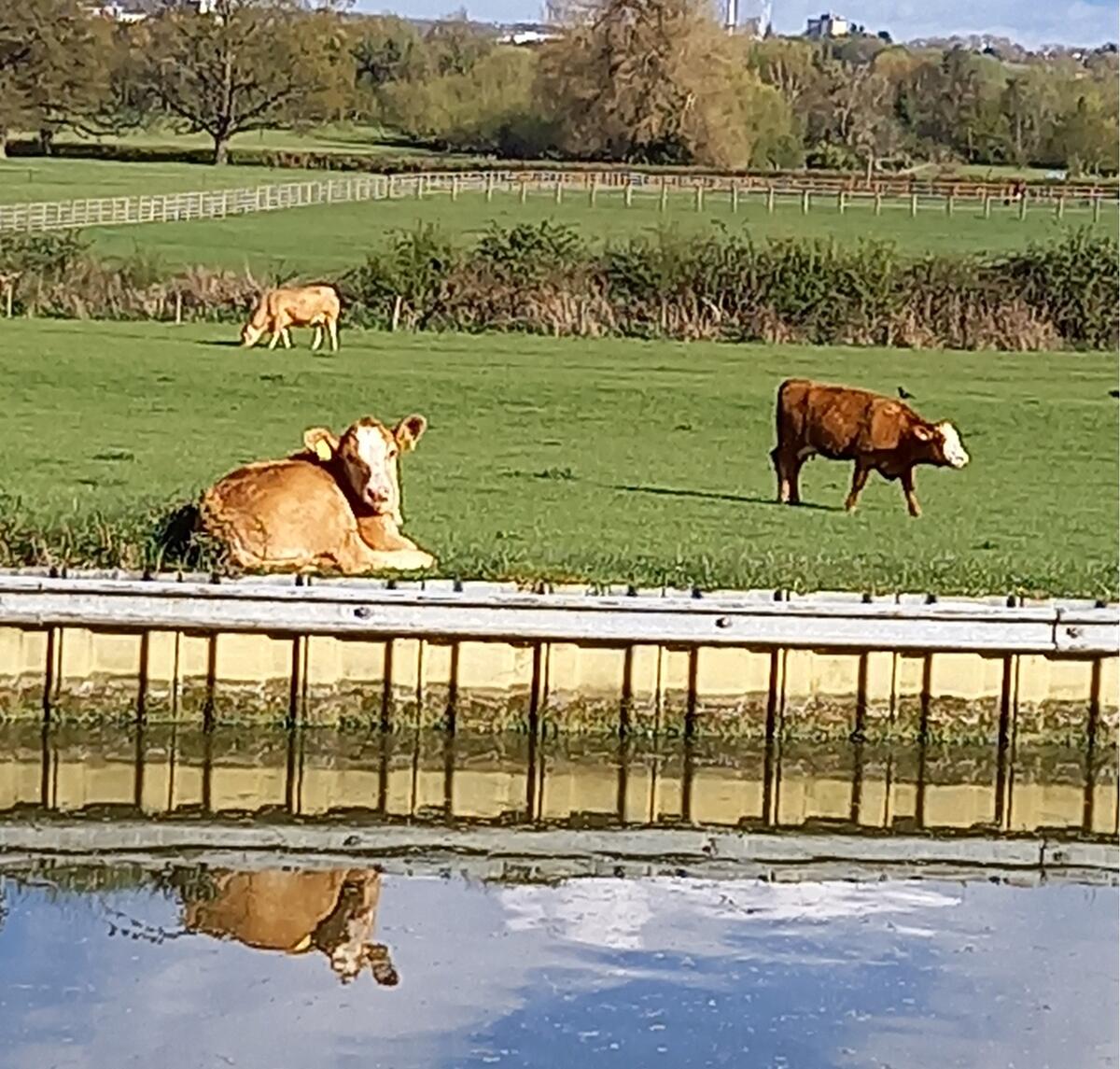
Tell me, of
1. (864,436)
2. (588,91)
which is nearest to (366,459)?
(864,436)

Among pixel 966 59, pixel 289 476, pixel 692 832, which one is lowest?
pixel 692 832

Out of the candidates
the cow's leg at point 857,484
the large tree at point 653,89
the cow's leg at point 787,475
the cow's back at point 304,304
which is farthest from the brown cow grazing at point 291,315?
the large tree at point 653,89

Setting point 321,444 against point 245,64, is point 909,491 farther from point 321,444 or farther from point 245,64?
point 245,64

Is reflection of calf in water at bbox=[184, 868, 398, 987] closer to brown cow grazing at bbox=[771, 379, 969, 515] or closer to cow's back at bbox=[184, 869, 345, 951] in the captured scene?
cow's back at bbox=[184, 869, 345, 951]

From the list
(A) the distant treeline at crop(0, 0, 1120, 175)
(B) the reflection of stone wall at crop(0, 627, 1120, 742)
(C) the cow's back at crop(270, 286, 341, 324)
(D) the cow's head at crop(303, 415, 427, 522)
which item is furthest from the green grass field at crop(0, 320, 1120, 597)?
(A) the distant treeline at crop(0, 0, 1120, 175)

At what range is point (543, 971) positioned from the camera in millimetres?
7949

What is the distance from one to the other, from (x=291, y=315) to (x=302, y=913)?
19.7 meters

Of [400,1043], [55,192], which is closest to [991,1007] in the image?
[400,1043]

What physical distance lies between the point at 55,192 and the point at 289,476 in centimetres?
3757

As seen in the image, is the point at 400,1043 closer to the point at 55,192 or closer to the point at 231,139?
the point at 55,192

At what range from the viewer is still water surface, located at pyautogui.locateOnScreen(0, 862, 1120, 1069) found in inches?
286

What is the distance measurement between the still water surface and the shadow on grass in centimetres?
642

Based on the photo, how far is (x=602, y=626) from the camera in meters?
10.7

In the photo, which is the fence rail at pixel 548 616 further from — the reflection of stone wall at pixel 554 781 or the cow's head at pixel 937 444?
the cow's head at pixel 937 444
